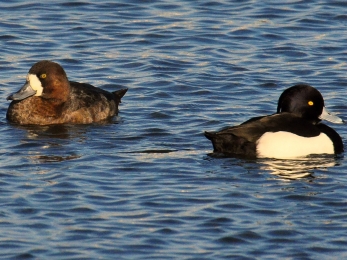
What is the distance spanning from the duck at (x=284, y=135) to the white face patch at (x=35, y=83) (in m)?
2.61

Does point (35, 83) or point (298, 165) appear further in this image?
point (35, 83)

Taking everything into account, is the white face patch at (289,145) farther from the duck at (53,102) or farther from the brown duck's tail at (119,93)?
the brown duck's tail at (119,93)

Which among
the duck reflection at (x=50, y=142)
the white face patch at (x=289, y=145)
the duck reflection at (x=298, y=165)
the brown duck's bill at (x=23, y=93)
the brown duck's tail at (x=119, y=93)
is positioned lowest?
the duck reflection at (x=298, y=165)

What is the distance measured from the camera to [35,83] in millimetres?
11055

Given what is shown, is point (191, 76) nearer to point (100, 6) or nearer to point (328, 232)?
point (100, 6)

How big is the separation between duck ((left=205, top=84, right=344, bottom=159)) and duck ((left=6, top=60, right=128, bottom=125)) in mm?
2172

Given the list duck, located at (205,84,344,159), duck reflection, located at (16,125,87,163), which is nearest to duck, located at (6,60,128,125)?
duck reflection, located at (16,125,87,163)

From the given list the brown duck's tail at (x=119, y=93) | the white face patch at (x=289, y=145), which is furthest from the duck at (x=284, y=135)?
the brown duck's tail at (x=119, y=93)

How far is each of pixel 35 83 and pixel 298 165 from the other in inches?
136

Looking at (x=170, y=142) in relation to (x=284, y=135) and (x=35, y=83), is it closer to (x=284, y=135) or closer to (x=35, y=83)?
(x=284, y=135)

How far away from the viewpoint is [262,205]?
7840 mm

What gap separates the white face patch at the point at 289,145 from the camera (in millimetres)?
9250

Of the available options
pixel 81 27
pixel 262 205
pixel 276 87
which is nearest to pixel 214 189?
pixel 262 205

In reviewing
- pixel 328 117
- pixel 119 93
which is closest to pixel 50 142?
pixel 119 93
